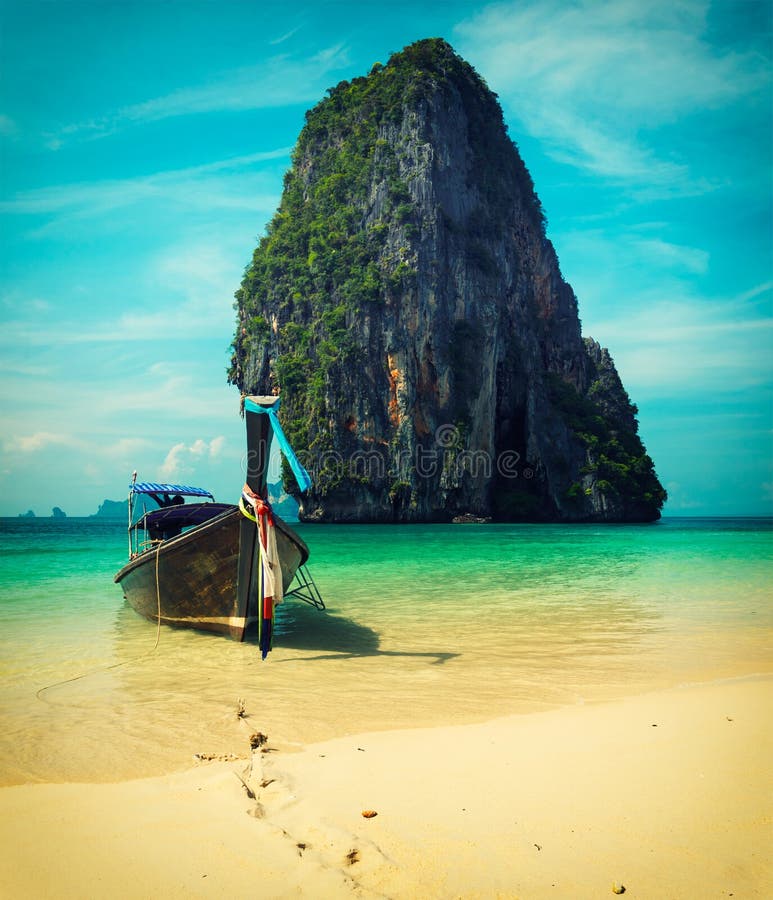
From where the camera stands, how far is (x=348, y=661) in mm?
6488

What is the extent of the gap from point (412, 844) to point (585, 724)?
1.99 m

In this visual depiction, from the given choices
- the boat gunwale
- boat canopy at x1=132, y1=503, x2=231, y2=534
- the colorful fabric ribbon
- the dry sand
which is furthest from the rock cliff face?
the dry sand

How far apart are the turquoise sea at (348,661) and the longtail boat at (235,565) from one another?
391 millimetres

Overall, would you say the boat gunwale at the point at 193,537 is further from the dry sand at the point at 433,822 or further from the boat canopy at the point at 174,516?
the dry sand at the point at 433,822

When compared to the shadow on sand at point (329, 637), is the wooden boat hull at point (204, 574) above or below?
above

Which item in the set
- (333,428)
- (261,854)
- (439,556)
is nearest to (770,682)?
(261,854)

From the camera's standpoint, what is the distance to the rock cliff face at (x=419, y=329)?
44125 mm

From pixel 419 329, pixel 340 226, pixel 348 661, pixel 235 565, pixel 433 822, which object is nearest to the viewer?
pixel 433 822

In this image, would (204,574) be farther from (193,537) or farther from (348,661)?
(348,661)

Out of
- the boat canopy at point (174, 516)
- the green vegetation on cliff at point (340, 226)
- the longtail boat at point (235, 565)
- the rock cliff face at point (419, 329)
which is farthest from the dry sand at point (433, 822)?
the green vegetation on cliff at point (340, 226)

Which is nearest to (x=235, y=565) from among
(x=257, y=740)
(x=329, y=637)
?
(x=329, y=637)

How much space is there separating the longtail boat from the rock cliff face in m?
34.7

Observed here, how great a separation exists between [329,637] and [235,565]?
1.61 meters

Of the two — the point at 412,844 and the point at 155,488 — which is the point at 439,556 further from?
the point at 412,844
